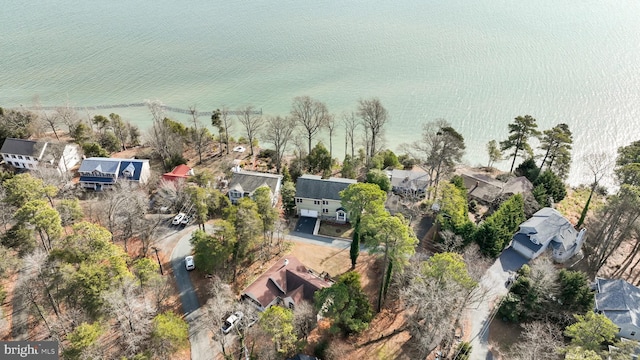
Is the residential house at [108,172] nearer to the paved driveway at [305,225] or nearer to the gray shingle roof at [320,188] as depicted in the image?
the gray shingle roof at [320,188]

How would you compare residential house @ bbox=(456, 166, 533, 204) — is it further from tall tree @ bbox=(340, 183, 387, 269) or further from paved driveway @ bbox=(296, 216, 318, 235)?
paved driveway @ bbox=(296, 216, 318, 235)

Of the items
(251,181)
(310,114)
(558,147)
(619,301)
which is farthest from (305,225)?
(558,147)

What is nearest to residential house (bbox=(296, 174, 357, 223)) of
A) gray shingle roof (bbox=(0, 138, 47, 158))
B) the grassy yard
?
the grassy yard

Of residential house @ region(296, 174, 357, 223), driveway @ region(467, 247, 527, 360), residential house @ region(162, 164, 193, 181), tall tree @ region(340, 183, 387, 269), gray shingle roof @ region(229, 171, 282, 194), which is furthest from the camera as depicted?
residential house @ region(162, 164, 193, 181)

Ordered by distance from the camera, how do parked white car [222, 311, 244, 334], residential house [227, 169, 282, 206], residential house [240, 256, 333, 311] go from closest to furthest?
parked white car [222, 311, 244, 334] → residential house [240, 256, 333, 311] → residential house [227, 169, 282, 206]

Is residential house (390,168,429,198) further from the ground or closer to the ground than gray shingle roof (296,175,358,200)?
closer to the ground

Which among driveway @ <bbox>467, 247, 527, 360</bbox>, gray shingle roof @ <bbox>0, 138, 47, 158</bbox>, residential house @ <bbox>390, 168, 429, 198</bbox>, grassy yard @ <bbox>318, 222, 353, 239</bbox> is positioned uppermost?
gray shingle roof @ <bbox>0, 138, 47, 158</bbox>

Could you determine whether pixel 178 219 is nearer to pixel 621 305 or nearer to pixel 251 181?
pixel 251 181
